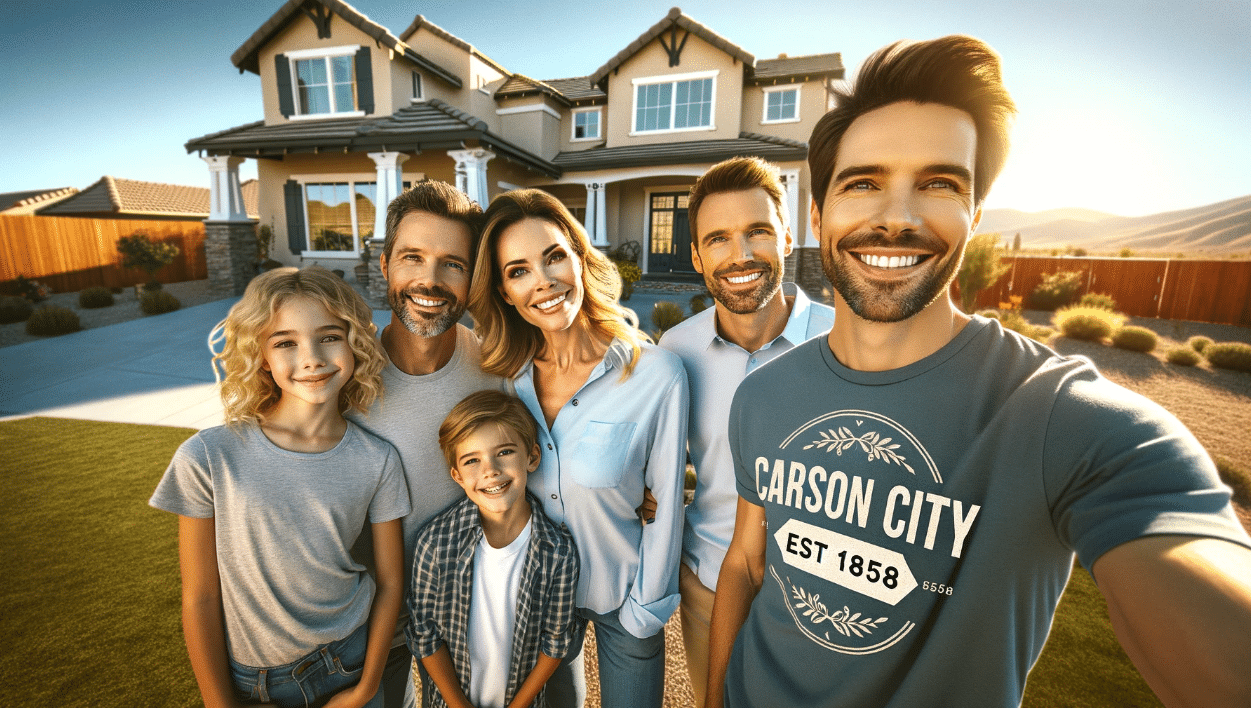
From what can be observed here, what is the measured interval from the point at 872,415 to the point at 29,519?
6.16 meters

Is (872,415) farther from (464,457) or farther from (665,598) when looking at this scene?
(464,457)

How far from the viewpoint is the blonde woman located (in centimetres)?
195

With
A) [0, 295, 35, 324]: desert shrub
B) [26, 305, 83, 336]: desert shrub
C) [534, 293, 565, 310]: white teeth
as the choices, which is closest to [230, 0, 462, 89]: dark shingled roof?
[0, 295, 35, 324]: desert shrub

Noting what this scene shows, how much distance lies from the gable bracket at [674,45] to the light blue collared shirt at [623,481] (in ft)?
53.4

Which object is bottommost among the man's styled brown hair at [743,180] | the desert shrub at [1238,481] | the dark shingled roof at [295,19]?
the desert shrub at [1238,481]

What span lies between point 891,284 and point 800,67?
17.2m

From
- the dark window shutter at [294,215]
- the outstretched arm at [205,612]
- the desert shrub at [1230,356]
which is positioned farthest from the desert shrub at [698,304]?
the dark window shutter at [294,215]

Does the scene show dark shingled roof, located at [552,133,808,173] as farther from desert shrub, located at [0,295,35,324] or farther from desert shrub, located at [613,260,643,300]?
desert shrub, located at [0,295,35,324]

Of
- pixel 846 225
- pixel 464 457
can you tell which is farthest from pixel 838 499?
pixel 464 457

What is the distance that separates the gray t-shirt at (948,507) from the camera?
2.83 feet

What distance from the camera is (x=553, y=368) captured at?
2240 millimetres

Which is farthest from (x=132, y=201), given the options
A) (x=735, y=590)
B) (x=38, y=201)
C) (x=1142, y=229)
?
(x=1142, y=229)

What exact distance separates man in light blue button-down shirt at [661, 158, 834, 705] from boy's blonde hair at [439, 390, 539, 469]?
0.69m

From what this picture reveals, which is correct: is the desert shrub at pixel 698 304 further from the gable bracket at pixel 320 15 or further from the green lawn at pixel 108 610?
the gable bracket at pixel 320 15
